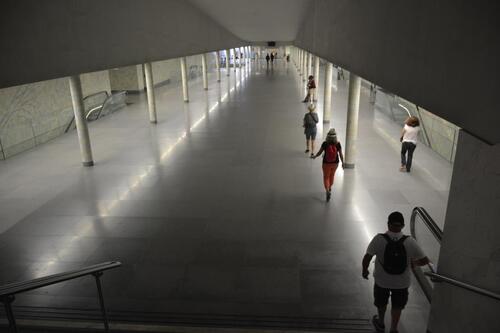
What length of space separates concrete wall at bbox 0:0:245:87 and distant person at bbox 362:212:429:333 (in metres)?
3.78

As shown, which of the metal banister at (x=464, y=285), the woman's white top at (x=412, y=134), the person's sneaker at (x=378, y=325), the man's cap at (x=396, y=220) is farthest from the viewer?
the woman's white top at (x=412, y=134)

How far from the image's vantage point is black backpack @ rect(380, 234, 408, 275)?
3955 millimetres

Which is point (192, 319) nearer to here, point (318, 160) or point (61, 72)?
point (61, 72)

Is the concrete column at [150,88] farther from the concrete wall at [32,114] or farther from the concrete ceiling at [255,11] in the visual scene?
the concrete ceiling at [255,11]

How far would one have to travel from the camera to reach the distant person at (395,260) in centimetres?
396

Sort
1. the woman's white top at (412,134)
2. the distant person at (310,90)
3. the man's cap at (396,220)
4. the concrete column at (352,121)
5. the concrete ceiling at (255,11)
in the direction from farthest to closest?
the distant person at (310,90) < the concrete column at (352,121) < the woman's white top at (412,134) < the concrete ceiling at (255,11) < the man's cap at (396,220)

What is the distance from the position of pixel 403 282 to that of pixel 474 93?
2836 millimetres

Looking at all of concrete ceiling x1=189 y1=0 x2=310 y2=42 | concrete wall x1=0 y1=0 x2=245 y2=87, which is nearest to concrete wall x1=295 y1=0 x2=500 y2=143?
concrete wall x1=0 y1=0 x2=245 y2=87

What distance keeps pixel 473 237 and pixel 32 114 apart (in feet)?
48.8

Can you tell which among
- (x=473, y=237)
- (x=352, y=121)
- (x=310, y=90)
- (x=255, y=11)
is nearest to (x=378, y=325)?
(x=473, y=237)

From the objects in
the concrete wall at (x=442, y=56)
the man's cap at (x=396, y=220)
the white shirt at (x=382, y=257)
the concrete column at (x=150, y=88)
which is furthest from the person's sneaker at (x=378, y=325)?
the concrete column at (x=150, y=88)

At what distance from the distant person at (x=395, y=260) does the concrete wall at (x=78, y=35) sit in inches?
149

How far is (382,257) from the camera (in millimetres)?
4047

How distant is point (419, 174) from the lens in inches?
378
